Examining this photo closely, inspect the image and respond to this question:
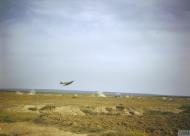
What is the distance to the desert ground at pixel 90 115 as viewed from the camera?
3.82 m

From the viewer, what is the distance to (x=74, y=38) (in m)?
4.03

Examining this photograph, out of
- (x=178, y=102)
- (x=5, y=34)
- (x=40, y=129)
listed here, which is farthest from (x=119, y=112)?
(x=5, y=34)

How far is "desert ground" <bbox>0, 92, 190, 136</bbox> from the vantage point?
12.5 feet

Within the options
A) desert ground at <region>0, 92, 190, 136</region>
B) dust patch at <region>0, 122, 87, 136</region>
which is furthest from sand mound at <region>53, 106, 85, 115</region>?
dust patch at <region>0, 122, 87, 136</region>

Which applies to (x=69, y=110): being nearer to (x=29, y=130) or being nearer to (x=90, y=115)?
(x=90, y=115)

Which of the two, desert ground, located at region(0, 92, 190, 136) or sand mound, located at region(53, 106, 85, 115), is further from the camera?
sand mound, located at region(53, 106, 85, 115)

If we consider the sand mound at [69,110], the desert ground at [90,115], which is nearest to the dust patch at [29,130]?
the desert ground at [90,115]

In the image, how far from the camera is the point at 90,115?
391 centimetres

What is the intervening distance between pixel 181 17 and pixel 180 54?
19.0 inches

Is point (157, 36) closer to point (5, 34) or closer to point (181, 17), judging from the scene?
point (181, 17)

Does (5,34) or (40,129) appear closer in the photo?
(40,129)

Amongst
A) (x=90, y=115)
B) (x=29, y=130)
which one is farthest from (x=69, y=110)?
(x=29, y=130)

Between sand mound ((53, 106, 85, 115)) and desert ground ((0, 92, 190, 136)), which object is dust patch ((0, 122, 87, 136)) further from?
sand mound ((53, 106, 85, 115))

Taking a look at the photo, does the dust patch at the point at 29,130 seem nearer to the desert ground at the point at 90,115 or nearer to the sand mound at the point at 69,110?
the desert ground at the point at 90,115
